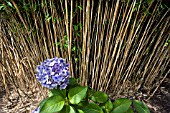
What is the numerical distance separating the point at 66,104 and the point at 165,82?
1366mm

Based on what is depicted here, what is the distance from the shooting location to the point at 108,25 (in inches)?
71.0

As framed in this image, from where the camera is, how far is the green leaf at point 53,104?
48.3 inches

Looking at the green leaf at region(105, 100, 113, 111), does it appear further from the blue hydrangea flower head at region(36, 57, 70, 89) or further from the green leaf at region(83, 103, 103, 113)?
the blue hydrangea flower head at region(36, 57, 70, 89)

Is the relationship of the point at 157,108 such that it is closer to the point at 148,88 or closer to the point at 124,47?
the point at 148,88

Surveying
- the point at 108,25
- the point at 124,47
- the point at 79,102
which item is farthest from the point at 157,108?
the point at 79,102

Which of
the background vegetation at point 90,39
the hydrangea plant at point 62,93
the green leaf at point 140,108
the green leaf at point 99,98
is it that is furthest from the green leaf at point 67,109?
the background vegetation at point 90,39

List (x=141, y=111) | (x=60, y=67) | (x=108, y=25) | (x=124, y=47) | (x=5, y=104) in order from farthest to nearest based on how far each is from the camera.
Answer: (x=5, y=104) < (x=124, y=47) < (x=108, y=25) < (x=141, y=111) < (x=60, y=67)

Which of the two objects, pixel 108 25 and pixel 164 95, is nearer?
pixel 108 25

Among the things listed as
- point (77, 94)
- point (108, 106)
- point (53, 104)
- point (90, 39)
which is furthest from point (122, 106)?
point (90, 39)

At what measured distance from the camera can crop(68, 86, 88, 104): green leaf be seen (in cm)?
126

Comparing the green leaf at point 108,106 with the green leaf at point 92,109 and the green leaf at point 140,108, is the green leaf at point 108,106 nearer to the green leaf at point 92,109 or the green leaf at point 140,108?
the green leaf at point 92,109

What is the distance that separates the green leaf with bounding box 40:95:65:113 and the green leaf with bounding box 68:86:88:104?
48mm

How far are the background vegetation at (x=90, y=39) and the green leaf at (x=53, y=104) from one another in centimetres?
59

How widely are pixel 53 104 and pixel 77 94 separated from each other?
0.42 feet
